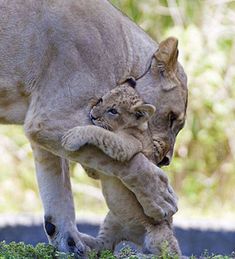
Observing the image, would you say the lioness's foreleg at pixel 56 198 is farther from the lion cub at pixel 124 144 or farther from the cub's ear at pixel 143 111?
the cub's ear at pixel 143 111

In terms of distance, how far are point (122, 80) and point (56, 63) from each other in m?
0.39

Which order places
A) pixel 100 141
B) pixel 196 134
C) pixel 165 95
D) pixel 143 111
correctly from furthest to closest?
pixel 196 134, pixel 165 95, pixel 143 111, pixel 100 141

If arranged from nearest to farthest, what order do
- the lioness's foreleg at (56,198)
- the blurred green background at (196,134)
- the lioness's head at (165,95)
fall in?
the lioness's head at (165,95)
the lioness's foreleg at (56,198)
the blurred green background at (196,134)

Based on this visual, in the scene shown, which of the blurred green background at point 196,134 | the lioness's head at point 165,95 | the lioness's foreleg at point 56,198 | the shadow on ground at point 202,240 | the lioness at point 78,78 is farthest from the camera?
the blurred green background at point 196,134

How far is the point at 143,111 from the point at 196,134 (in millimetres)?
6776

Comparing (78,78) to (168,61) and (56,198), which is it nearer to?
(168,61)

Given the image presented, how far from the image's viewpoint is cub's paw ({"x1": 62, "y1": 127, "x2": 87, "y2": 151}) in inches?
206

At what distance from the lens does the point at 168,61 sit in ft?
18.3

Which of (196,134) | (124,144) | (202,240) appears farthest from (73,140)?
(196,134)

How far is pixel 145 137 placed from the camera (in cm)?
542

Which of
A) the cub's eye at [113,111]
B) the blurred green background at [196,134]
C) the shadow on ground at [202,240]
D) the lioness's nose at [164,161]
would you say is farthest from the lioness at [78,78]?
the blurred green background at [196,134]

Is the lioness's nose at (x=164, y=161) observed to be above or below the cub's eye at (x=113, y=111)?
below

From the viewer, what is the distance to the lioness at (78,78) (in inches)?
210

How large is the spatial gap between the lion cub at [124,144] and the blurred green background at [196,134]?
6.05m
